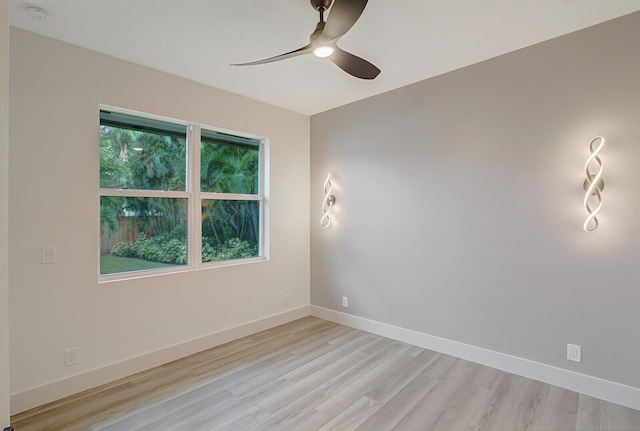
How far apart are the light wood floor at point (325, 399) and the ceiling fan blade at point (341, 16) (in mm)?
2412

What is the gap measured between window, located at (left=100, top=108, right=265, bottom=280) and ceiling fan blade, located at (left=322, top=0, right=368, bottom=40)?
2046mm

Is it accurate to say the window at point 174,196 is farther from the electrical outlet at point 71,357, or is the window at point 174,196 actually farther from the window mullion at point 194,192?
the electrical outlet at point 71,357

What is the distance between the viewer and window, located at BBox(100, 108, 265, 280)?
280cm

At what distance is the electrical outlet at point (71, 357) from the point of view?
96.3 inches

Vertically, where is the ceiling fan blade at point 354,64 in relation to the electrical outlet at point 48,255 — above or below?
above

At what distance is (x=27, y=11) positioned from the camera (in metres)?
2.08

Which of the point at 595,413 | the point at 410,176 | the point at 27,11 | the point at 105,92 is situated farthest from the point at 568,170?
the point at 27,11

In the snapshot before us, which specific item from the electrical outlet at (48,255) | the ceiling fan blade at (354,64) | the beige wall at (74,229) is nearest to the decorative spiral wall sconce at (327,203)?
the beige wall at (74,229)

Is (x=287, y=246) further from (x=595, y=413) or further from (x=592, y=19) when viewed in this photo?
(x=592, y=19)

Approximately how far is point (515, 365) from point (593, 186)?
158cm

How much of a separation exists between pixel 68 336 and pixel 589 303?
399cm

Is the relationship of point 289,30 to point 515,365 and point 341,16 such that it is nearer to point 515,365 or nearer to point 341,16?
point 341,16

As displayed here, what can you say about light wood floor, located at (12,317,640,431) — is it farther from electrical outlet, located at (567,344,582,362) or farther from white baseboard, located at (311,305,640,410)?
electrical outlet, located at (567,344,582,362)

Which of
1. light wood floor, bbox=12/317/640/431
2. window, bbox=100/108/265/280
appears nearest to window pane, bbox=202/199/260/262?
window, bbox=100/108/265/280
